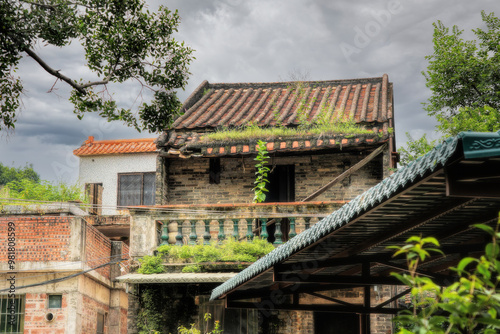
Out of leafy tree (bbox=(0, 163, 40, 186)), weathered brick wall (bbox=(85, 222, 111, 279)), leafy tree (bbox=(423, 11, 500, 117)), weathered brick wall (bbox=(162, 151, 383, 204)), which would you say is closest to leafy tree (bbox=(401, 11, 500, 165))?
leafy tree (bbox=(423, 11, 500, 117))

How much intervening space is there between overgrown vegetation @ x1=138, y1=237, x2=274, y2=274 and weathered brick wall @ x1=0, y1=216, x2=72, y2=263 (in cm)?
237

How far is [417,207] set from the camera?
16.5ft

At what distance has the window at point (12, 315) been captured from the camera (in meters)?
13.3

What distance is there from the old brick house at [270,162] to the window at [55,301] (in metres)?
2.56

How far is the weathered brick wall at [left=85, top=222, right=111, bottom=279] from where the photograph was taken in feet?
45.7

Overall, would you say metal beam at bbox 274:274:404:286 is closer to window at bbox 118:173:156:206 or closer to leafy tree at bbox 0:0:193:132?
leafy tree at bbox 0:0:193:132

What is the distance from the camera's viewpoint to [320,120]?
14836 millimetres

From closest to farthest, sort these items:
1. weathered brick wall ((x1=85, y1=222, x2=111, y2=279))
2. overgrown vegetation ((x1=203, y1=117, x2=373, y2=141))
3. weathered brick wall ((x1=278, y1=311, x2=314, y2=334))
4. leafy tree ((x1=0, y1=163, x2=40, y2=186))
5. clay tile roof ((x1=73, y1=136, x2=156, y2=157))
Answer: weathered brick wall ((x1=278, y1=311, x2=314, y2=334)) < weathered brick wall ((x1=85, y1=222, x2=111, y2=279)) < overgrown vegetation ((x1=203, y1=117, x2=373, y2=141)) < clay tile roof ((x1=73, y1=136, x2=156, y2=157)) < leafy tree ((x1=0, y1=163, x2=40, y2=186))

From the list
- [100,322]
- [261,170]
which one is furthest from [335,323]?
[100,322]

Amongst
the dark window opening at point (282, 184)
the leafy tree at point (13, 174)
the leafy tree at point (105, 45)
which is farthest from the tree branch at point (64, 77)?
the leafy tree at point (13, 174)

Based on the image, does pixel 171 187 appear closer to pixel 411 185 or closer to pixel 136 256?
pixel 136 256

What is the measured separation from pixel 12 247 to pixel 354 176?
7240 millimetres

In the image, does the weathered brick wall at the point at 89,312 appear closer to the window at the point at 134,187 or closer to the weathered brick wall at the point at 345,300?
Answer: the weathered brick wall at the point at 345,300

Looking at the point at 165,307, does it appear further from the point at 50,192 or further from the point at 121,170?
the point at 121,170
